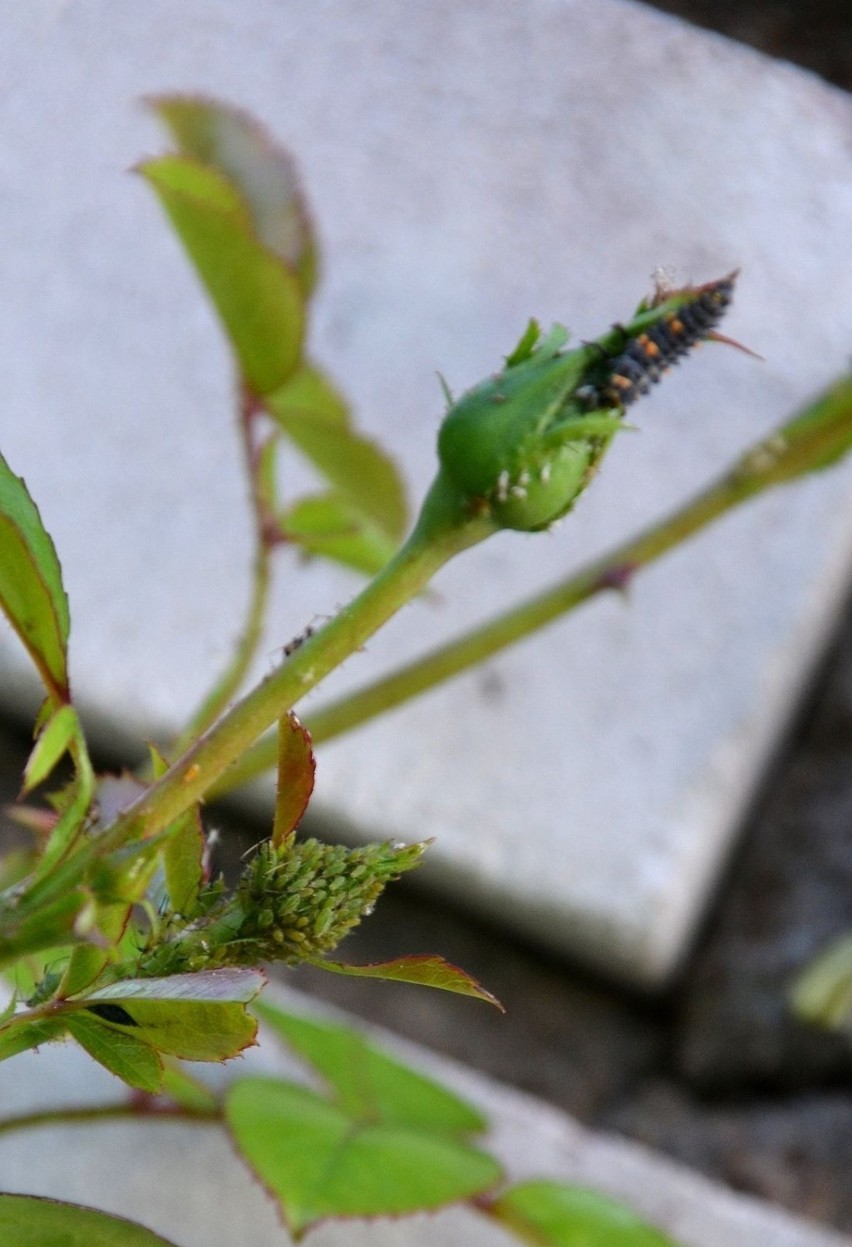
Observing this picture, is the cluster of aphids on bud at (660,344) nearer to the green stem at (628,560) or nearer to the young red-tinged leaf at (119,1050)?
the young red-tinged leaf at (119,1050)

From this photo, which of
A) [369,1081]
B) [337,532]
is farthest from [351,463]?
[369,1081]

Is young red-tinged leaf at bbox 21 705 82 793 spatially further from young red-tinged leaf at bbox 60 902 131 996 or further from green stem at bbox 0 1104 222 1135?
green stem at bbox 0 1104 222 1135

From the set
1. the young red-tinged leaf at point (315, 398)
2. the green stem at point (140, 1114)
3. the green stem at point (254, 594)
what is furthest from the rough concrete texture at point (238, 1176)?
the young red-tinged leaf at point (315, 398)

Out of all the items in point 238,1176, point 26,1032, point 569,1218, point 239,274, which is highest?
point 239,274

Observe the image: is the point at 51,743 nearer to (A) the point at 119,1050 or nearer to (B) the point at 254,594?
(A) the point at 119,1050

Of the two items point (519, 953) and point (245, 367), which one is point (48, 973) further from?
point (519, 953)

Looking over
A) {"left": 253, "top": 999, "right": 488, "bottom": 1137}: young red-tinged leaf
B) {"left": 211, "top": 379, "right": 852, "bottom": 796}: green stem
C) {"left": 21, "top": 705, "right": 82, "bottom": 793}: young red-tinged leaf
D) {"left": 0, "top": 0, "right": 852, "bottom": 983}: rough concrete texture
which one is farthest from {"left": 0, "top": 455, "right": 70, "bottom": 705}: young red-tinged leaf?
{"left": 0, "top": 0, "right": 852, "bottom": 983}: rough concrete texture
